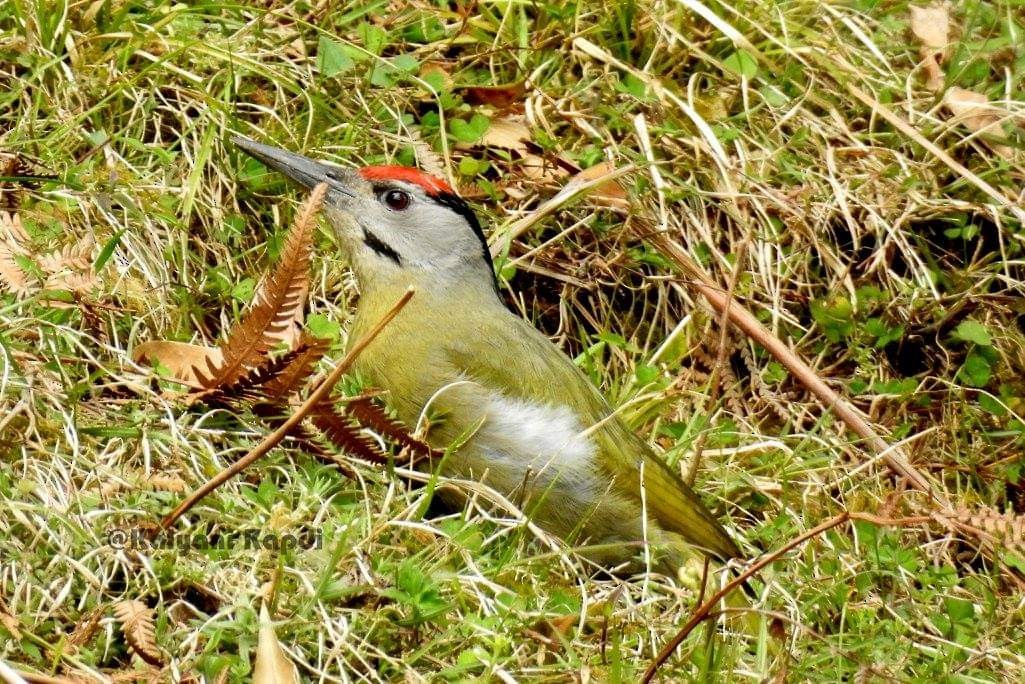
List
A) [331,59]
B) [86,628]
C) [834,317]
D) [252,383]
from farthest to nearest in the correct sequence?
[834,317] < [331,59] < [252,383] < [86,628]

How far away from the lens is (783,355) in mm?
5359

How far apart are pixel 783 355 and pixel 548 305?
2.90 feet

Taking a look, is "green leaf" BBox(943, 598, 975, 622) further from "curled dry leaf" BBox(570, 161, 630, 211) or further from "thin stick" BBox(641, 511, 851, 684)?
"curled dry leaf" BBox(570, 161, 630, 211)

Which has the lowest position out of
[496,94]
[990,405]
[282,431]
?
[990,405]

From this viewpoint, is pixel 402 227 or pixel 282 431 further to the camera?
pixel 402 227

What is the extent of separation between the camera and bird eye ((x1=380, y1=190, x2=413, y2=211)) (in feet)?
16.1

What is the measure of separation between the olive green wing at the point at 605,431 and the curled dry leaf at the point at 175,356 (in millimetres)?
735

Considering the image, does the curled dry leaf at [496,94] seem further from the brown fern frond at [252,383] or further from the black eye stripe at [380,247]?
the brown fern frond at [252,383]

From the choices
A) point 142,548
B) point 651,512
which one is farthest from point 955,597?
point 142,548

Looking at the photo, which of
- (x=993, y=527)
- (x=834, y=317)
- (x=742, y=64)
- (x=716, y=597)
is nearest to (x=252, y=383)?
(x=716, y=597)

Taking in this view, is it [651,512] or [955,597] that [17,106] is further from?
[955,597]

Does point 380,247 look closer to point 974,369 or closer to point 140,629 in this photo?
point 140,629

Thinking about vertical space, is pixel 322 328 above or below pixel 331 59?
below

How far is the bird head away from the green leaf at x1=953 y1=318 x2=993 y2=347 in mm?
1924
